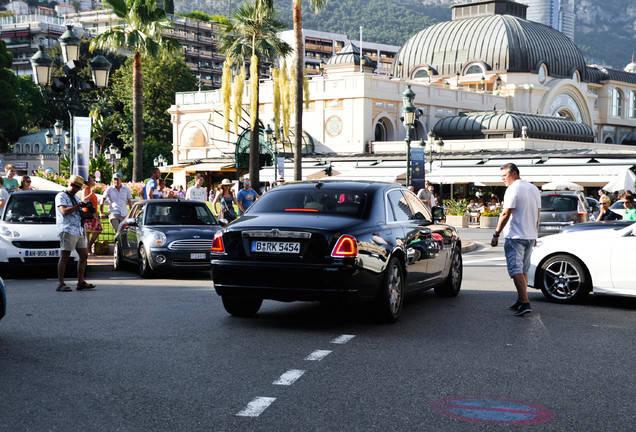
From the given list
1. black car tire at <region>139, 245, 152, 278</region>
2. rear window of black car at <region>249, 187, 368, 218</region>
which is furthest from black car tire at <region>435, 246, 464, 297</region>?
black car tire at <region>139, 245, 152, 278</region>

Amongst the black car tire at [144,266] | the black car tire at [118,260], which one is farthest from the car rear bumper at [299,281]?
the black car tire at [118,260]

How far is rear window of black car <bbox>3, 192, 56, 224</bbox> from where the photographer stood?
50.8 ft

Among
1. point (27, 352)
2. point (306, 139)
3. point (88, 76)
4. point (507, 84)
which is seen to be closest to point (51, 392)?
point (27, 352)

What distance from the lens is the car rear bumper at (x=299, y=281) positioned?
27.7 ft

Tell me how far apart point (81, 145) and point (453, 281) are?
12.3m

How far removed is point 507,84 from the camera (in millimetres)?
73438

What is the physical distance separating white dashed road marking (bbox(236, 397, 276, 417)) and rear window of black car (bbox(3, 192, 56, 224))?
35.2 feet

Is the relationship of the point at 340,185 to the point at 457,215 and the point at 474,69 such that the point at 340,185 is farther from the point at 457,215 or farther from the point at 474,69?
the point at 474,69

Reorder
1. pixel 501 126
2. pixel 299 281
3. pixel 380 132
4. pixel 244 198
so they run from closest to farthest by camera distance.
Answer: pixel 299 281 < pixel 244 198 < pixel 501 126 < pixel 380 132

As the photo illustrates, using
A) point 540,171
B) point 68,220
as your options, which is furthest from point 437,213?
point 540,171

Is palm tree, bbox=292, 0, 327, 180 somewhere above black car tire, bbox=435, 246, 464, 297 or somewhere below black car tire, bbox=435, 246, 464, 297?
above

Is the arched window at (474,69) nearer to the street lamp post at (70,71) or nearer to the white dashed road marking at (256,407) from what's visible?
the street lamp post at (70,71)

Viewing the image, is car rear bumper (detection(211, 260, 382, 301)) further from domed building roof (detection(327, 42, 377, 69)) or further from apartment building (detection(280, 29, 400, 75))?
apartment building (detection(280, 29, 400, 75))

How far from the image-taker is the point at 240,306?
952 cm
